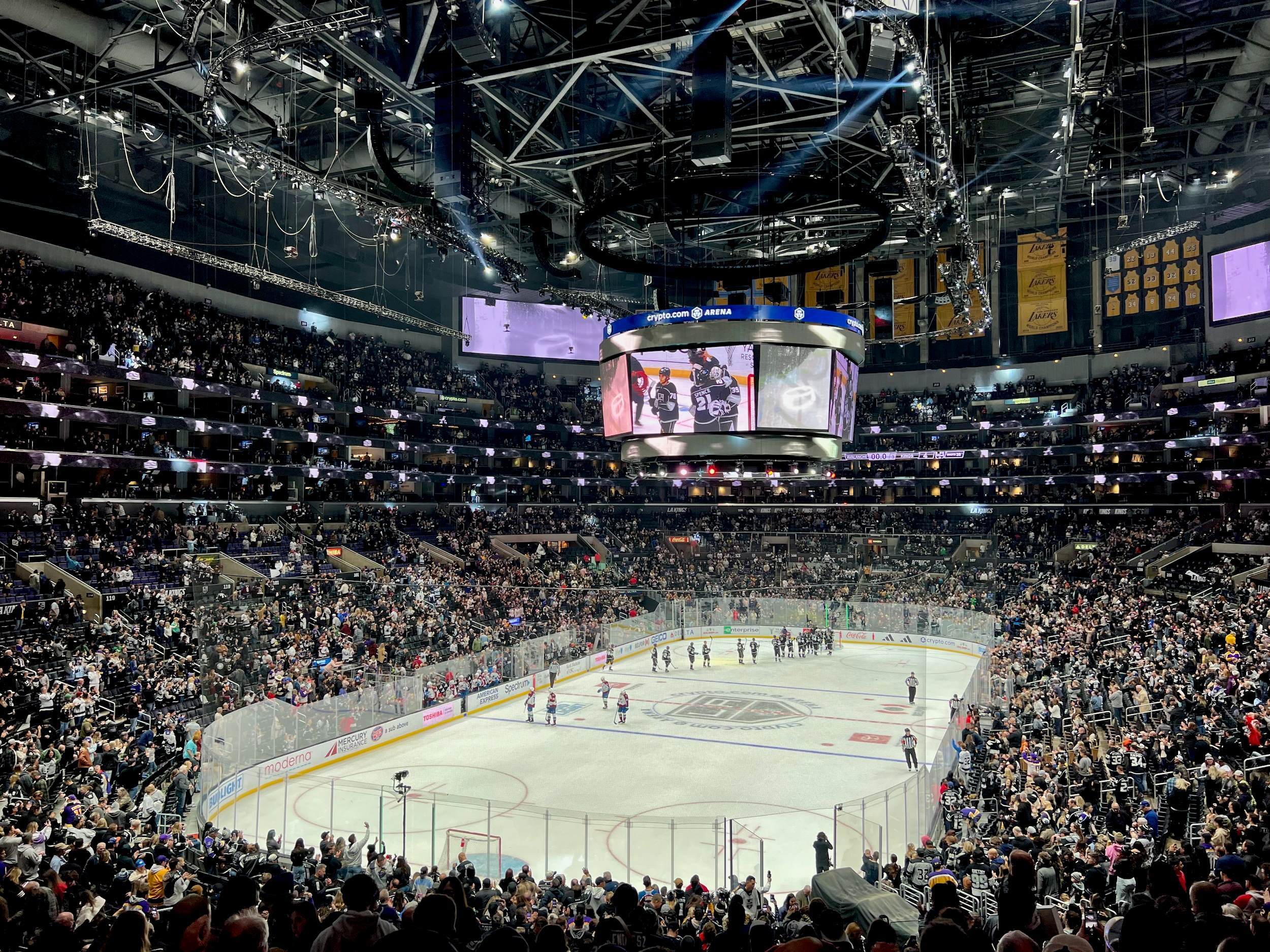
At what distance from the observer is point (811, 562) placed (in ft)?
155

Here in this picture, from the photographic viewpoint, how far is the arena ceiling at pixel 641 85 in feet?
45.5

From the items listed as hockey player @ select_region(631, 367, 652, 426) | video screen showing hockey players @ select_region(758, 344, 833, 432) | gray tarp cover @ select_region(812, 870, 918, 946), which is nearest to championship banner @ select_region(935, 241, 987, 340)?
video screen showing hockey players @ select_region(758, 344, 833, 432)

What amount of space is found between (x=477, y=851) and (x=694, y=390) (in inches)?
413

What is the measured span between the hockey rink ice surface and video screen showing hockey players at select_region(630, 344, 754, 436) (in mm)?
7976

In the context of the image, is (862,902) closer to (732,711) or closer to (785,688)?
(732,711)

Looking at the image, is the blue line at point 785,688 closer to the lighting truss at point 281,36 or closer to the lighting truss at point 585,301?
the lighting truss at point 585,301

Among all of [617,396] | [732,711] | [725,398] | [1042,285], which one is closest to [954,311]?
[1042,285]

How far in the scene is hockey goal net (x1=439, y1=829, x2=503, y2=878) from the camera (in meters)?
12.8

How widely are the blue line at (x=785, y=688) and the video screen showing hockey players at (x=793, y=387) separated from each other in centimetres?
1351

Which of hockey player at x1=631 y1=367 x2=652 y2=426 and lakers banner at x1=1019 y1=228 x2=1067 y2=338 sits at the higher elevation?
lakers banner at x1=1019 y1=228 x2=1067 y2=338

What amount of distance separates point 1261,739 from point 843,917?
10.1 metres

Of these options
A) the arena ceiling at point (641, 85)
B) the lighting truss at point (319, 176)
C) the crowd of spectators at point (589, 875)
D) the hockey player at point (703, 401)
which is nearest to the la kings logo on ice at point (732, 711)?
the crowd of spectators at point (589, 875)

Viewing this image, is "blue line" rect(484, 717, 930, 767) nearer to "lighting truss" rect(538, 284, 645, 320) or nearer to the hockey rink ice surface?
the hockey rink ice surface

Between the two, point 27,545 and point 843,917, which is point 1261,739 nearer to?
point 843,917
